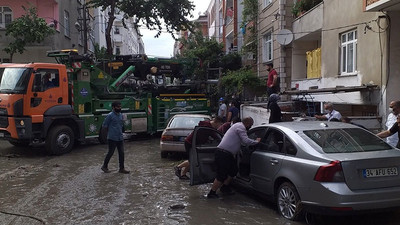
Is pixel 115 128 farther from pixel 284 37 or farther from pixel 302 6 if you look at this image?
pixel 302 6

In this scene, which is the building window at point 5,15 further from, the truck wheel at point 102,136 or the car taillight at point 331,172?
the car taillight at point 331,172

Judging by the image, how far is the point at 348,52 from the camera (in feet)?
41.0

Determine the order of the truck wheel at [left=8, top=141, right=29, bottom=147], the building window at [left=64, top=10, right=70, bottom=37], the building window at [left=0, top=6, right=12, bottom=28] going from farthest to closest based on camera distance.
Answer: the building window at [left=64, top=10, right=70, bottom=37] → the building window at [left=0, top=6, right=12, bottom=28] → the truck wheel at [left=8, top=141, right=29, bottom=147]

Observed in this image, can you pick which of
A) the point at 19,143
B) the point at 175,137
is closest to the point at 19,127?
the point at 19,143

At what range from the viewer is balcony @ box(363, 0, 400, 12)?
9175 millimetres

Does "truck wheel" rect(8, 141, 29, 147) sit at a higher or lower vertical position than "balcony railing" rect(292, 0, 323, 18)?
lower

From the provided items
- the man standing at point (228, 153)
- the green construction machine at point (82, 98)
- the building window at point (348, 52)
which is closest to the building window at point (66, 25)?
the green construction machine at point (82, 98)

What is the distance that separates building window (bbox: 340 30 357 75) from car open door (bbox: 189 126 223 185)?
6592 millimetres

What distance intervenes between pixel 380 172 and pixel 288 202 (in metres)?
1.33

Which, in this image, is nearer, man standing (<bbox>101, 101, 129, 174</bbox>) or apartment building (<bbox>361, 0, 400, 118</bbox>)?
man standing (<bbox>101, 101, 129, 174</bbox>)

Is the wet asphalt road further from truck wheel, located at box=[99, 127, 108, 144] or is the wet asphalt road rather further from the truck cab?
truck wheel, located at box=[99, 127, 108, 144]

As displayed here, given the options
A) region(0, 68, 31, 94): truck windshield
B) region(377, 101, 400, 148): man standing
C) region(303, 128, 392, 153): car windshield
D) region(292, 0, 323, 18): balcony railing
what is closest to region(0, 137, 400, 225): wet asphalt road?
region(303, 128, 392, 153): car windshield

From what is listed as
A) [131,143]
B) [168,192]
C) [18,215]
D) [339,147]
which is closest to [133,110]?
[131,143]

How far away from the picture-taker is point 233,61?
88.2 ft
